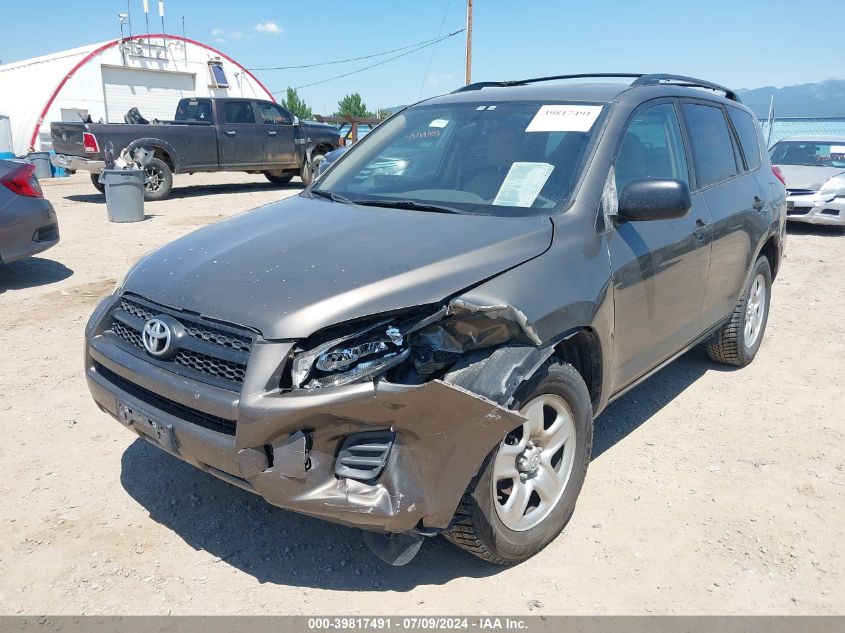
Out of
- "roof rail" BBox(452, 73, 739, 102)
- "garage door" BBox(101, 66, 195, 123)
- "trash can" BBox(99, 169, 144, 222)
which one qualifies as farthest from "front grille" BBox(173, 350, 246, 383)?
"garage door" BBox(101, 66, 195, 123)

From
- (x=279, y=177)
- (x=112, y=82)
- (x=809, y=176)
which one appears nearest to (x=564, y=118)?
(x=809, y=176)

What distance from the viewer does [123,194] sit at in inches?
440

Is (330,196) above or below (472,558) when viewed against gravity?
above

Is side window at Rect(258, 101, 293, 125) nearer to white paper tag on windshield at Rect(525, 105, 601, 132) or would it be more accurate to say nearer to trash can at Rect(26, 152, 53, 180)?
trash can at Rect(26, 152, 53, 180)

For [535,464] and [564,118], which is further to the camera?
[564,118]

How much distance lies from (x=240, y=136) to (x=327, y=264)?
1351cm

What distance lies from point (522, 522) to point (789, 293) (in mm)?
5918

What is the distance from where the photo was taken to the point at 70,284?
721 centimetres

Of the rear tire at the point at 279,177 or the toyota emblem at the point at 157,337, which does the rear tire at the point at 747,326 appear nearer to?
the toyota emblem at the point at 157,337

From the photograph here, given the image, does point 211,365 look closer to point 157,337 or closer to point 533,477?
point 157,337

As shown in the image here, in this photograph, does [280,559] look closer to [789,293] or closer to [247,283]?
[247,283]

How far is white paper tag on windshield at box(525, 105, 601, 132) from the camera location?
3371mm

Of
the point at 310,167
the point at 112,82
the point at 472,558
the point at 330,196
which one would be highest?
the point at 112,82

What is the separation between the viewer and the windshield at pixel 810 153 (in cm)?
1162
